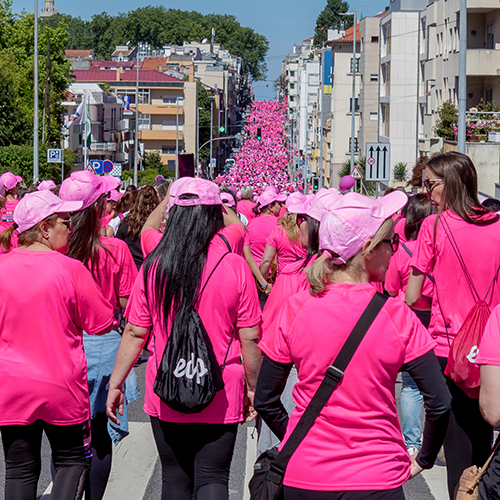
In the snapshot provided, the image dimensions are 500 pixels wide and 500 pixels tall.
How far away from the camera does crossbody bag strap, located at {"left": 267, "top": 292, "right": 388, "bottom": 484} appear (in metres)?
2.89

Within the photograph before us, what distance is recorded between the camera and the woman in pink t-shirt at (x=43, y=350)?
3.95m

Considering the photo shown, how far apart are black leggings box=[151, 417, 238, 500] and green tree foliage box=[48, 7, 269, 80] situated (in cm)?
18187

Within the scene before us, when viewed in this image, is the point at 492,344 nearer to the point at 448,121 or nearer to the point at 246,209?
the point at 246,209

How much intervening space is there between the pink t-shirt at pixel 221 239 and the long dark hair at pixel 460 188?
3.98 feet

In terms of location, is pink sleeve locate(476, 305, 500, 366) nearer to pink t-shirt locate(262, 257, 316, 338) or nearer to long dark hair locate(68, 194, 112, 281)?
pink t-shirt locate(262, 257, 316, 338)

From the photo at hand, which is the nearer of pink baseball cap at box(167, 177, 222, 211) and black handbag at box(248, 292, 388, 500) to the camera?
black handbag at box(248, 292, 388, 500)

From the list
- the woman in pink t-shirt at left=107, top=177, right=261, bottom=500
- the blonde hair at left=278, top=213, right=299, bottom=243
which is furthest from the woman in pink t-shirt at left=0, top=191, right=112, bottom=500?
the blonde hair at left=278, top=213, right=299, bottom=243

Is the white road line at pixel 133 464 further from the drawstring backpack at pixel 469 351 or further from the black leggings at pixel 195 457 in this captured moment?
the drawstring backpack at pixel 469 351


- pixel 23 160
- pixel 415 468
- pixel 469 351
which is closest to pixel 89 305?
pixel 415 468

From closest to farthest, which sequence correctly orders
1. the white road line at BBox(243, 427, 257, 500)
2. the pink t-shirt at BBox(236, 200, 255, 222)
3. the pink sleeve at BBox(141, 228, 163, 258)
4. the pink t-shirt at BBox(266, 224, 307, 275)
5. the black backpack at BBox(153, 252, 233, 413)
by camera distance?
1. the black backpack at BBox(153, 252, 233, 413)
2. the pink sleeve at BBox(141, 228, 163, 258)
3. the white road line at BBox(243, 427, 257, 500)
4. the pink t-shirt at BBox(266, 224, 307, 275)
5. the pink t-shirt at BBox(236, 200, 255, 222)

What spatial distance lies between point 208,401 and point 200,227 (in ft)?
2.71

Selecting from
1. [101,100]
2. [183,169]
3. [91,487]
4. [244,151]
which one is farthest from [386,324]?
[244,151]

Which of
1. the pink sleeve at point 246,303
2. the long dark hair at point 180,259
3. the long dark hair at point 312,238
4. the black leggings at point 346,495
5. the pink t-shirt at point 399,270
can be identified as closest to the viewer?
the black leggings at point 346,495

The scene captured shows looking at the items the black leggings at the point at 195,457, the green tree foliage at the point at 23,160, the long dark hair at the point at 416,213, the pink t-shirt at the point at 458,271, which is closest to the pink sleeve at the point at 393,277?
the long dark hair at the point at 416,213
